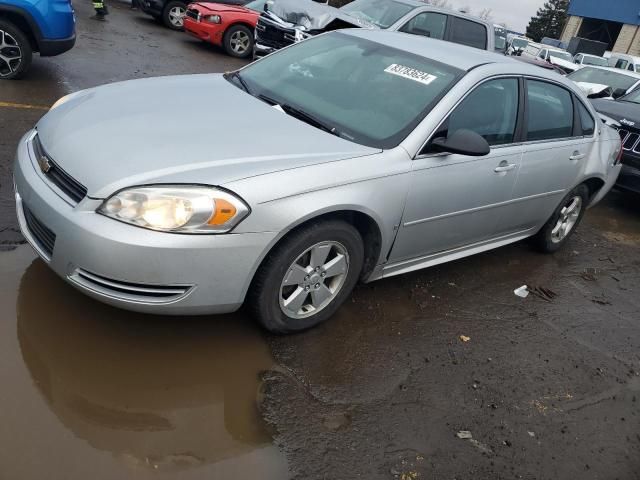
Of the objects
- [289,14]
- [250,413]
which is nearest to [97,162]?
[250,413]

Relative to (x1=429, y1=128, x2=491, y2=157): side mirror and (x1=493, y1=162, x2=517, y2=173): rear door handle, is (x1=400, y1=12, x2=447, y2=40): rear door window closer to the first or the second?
(x1=493, y1=162, x2=517, y2=173): rear door handle

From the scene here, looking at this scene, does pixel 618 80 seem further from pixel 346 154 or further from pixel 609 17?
pixel 609 17

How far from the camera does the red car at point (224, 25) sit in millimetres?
11719

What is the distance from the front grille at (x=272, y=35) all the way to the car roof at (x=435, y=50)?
5638 mm

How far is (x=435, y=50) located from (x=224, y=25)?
886cm

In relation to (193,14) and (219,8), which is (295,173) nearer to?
(219,8)

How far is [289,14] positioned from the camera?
32.4 feet

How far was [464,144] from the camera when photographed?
322cm

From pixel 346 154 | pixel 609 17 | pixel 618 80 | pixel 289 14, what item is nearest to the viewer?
pixel 346 154

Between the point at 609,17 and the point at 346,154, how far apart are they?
47.8 metres

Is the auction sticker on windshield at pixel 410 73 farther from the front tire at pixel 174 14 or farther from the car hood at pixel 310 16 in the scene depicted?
the front tire at pixel 174 14

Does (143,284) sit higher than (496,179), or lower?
lower

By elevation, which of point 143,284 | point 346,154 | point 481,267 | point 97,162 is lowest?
point 481,267

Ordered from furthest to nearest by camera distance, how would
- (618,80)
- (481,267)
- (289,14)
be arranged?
(618,80), (289,14), (481,267)
